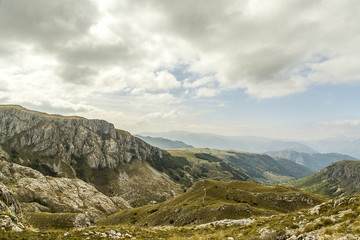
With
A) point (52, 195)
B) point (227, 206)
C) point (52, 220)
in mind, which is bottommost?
point (52, 195)

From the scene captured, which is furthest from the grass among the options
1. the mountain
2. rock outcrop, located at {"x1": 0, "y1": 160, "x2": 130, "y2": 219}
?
rock outcrop, located at {"x1": 0, "y1": 160, "x2": 130, "y2": 219}

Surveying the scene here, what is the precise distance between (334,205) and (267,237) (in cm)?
1208

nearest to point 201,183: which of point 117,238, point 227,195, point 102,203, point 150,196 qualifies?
point 227,195

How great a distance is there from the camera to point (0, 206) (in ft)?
87.7

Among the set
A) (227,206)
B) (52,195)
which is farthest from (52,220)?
(227,206)

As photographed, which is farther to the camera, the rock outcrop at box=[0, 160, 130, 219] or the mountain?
the rock outcrop at box=[0, 160, 130, 219]

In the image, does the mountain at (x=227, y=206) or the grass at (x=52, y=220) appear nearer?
the mountain at (x=227, y=206)

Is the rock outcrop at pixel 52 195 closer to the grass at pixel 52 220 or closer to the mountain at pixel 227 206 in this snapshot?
A: the grass at pixel 52 220

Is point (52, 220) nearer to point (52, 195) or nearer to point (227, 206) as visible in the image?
point (52, 195)

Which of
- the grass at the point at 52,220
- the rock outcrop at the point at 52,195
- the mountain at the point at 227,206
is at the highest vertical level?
the mountain at the point at 227,206

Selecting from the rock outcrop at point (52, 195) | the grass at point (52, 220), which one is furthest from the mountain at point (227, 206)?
the rock outcrop at point (52, 195)

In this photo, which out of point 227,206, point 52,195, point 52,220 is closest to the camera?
point 227,206

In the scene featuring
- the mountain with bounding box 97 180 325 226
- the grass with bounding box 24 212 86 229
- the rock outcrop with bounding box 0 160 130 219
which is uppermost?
the mountain with bounding box 97 180 325 226

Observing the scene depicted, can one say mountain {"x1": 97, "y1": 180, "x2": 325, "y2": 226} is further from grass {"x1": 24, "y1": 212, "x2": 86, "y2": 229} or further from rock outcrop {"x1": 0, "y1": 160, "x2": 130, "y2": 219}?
rock outcrop {"x1": 0, "y1": 160, "x2": 130, "y2": 219}
